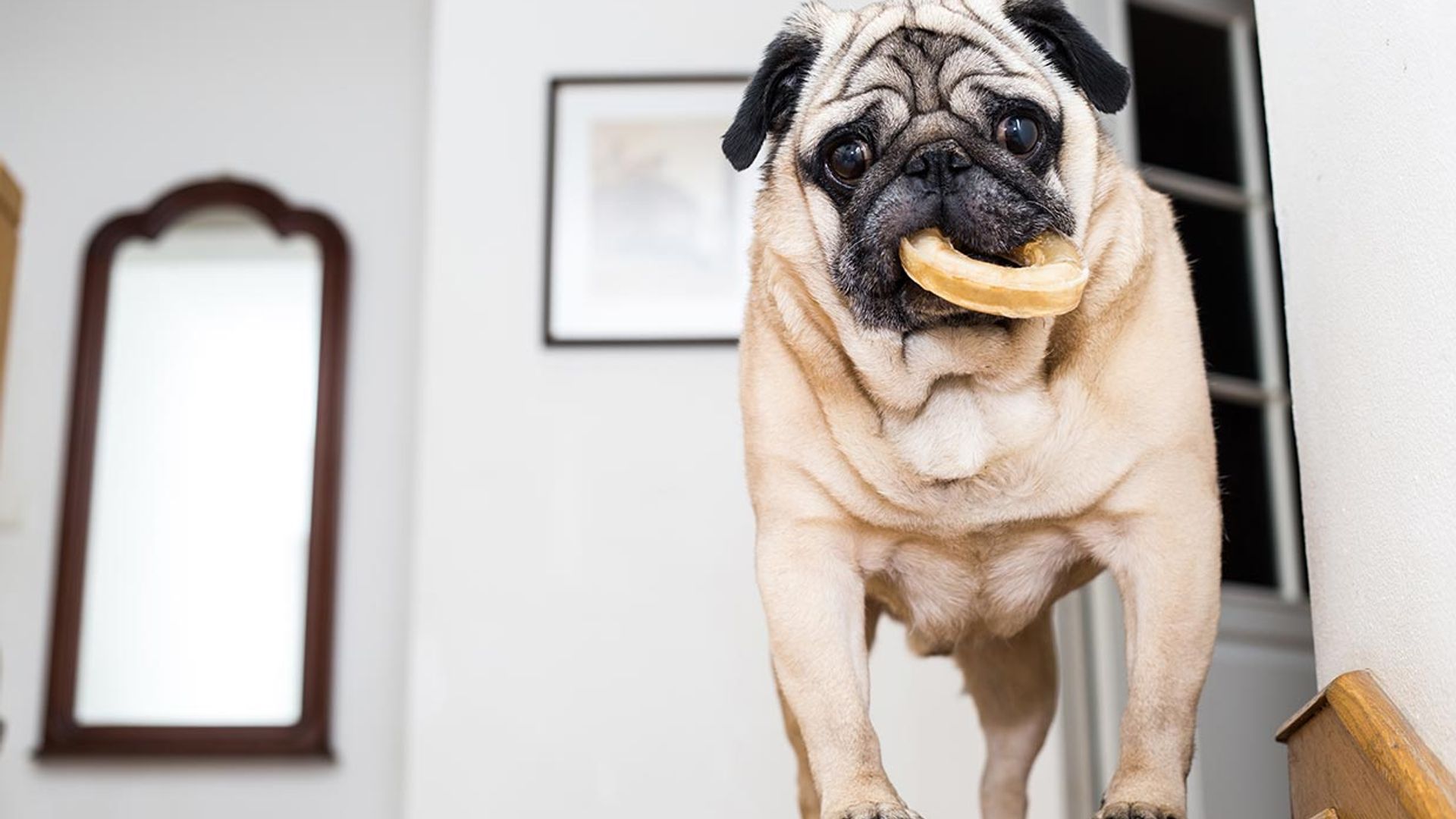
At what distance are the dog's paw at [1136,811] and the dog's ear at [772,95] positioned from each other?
62 cm

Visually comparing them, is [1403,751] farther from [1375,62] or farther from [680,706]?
[680,706]

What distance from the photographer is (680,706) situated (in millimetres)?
3004

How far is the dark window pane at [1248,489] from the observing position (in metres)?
3.34

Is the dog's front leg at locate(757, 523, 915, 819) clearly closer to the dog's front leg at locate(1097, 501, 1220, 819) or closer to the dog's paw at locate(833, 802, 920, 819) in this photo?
the dog's paw at locate(833, 802, 920, 819)

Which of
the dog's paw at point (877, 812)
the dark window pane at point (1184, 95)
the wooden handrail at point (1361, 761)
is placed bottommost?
the dog's paw at point (877, 812)

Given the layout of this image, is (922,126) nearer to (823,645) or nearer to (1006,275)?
(1006,275)

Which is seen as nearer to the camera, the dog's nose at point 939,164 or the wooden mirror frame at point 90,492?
the dog's nose at point 939,164

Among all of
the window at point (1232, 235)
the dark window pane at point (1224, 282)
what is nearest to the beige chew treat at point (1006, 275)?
the window at point (1232, 235)

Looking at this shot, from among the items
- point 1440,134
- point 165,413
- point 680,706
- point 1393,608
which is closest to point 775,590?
point 1393,608

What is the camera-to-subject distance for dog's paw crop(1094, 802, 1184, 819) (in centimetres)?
123

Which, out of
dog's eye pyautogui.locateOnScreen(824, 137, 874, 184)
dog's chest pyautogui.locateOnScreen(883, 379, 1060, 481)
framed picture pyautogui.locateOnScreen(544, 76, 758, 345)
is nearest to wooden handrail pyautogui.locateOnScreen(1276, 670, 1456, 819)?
dog's chest pyautogui.locateOnScreen(883, 379, 1060, 481)

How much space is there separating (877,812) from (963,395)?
355 millimetres

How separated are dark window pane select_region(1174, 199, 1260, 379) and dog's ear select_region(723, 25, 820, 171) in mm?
2180

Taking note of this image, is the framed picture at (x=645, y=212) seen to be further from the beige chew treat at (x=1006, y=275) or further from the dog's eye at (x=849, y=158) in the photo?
the beige chew treat at (x=1006, y=275)
